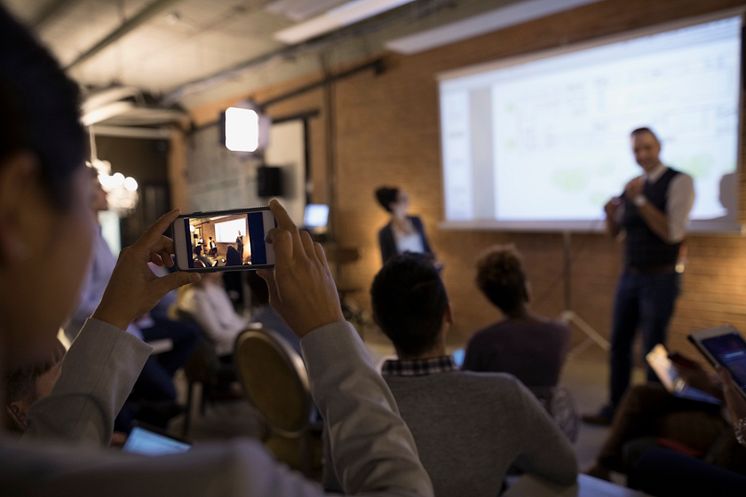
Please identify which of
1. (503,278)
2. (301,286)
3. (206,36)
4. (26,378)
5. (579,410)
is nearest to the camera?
(301,286)

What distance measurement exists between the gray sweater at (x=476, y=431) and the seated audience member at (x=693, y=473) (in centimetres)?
39

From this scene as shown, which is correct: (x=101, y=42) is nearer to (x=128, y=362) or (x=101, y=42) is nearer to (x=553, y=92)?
(x=553, y=92)

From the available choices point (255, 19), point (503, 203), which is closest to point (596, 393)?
point (503, 203)

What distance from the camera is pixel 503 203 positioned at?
17.6 ft

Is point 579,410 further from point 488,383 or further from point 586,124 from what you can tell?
point 488,383

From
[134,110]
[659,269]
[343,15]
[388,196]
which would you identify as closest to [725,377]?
[659,269]

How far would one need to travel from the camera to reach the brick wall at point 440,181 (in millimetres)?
4214

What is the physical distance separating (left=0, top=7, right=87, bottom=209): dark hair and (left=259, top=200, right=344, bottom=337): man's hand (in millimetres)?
248

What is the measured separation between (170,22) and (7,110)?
22.1 ft

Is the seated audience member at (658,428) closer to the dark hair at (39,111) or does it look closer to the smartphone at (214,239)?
the smartphone at (214,239)

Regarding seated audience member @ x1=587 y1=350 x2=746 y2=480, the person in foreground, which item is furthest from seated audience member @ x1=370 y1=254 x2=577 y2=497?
seated audience member @ x1=587 y1=350 x2=746 y2=480

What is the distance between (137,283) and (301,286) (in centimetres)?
25

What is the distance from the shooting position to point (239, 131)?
1.18 m

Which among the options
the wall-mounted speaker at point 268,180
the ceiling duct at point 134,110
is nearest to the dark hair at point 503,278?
the ceiling duct at point 134,110
